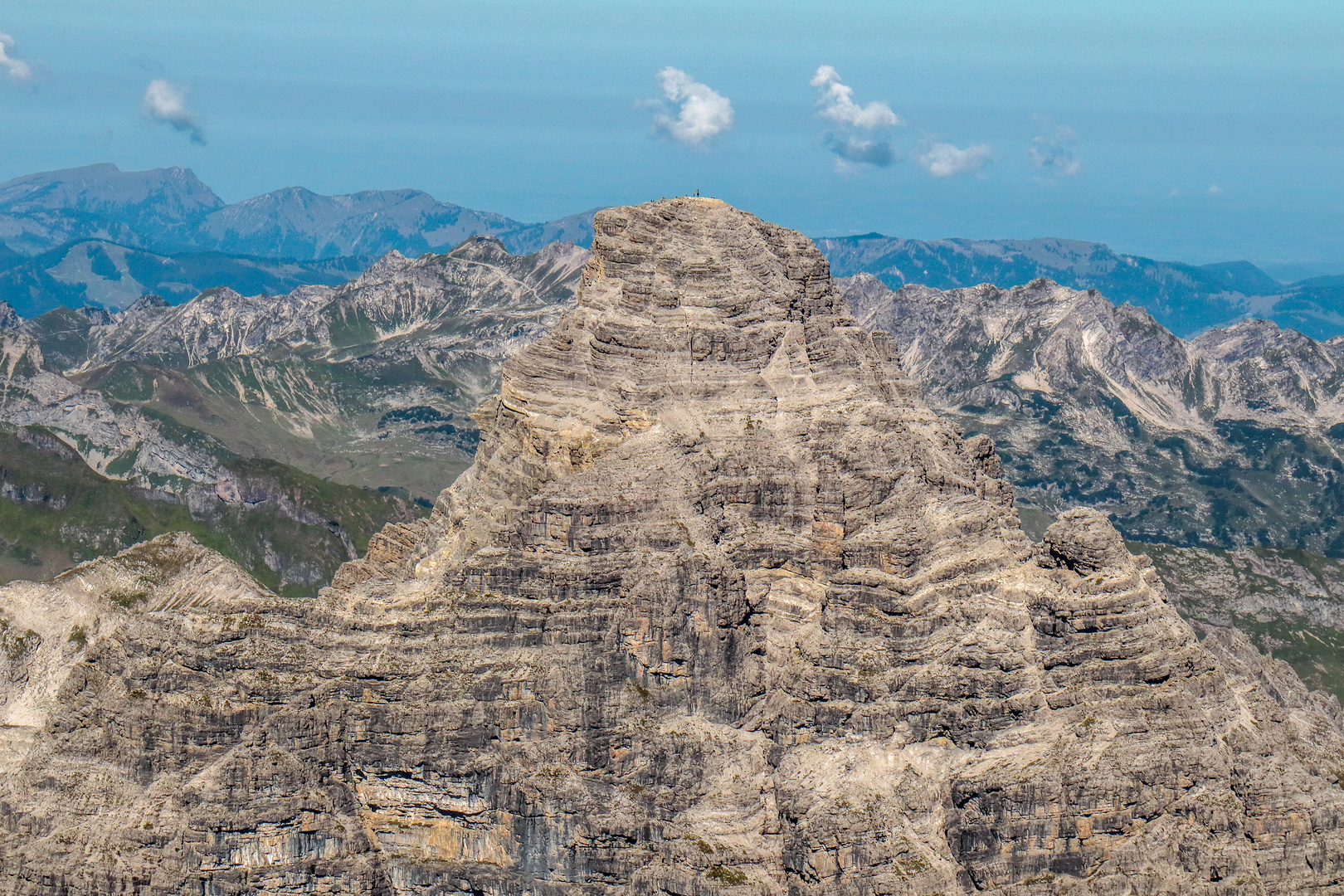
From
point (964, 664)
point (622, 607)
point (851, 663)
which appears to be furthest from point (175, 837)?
point (964, 664)

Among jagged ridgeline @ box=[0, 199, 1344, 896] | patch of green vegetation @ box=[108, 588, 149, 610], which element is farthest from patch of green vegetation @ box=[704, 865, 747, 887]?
patch of green vegetation @ box=[108, 588, 149, 610]

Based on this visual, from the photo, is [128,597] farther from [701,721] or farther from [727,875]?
[727,875]

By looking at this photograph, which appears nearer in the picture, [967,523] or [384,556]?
[967,523]

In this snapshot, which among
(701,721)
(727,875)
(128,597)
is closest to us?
(727,875)

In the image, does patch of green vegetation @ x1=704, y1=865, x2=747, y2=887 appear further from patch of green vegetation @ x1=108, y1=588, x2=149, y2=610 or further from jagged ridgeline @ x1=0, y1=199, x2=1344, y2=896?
patch of green vegetation @ x1=108, y1=588, x2=149, y2=610

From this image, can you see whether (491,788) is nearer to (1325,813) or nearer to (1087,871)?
(1087,871)

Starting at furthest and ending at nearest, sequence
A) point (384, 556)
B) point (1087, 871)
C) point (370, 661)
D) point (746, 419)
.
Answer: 1. point (384, 556)
2. point (746, 419)
3. point (370, 661)
4. point (1087, 871)

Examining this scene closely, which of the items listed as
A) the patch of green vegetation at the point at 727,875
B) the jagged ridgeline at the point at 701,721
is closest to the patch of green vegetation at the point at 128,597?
the jagged ridgeline at the point at 701,721

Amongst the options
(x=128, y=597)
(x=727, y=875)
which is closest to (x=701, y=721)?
(x=727, y=875)
